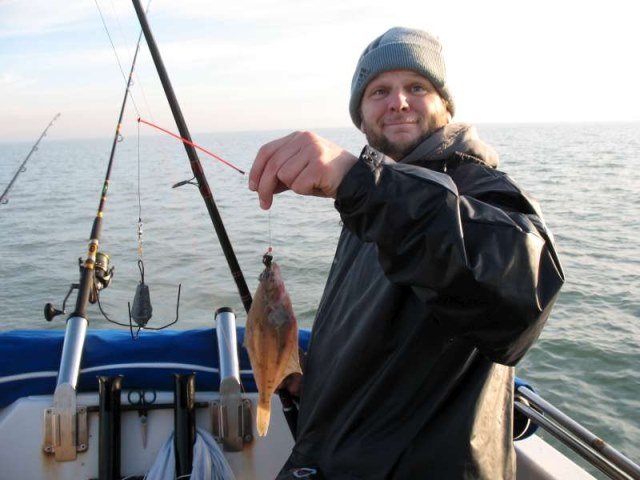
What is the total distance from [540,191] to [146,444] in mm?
18428

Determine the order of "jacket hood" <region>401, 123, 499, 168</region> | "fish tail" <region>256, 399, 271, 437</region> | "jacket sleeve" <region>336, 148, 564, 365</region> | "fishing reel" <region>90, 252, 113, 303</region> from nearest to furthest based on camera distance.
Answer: "jacket sleeve" <region>336, 148, 564, 365</region> → "jacket hood" <region>401, 123, 499, 168</region> → "fish tail" <region>256, 399, 271, 437</region> → "fishing reel" <region>90, 252, 113, 303</region>

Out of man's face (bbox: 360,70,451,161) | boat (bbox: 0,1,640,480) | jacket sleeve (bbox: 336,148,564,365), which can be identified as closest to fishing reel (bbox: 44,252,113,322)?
boat (bbox: 0,1,640,480)

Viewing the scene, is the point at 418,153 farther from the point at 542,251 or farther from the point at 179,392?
the point at 179,392

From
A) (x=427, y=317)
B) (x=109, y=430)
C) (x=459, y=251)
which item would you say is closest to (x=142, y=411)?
(x=109, y=430)

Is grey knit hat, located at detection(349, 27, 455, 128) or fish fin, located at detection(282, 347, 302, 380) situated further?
grey knit hat, located at detection(349, 27, 455, 128)

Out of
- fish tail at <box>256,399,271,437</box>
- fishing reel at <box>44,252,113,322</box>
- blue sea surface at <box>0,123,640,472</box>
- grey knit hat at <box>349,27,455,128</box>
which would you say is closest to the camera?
fish tail at <box>256,399,271,437</box>

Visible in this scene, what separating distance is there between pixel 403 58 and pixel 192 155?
160 cm

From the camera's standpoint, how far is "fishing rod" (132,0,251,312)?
3662mm

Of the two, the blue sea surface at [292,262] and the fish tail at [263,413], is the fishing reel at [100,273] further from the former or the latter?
the fish tail at [263,413]

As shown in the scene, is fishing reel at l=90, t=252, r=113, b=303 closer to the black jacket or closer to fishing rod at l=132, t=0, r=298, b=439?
fishing rod at l=132, t=0, r=298, b=439

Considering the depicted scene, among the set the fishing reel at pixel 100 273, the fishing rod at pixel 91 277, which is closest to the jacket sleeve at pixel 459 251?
the fishing rod at pixel 91 277

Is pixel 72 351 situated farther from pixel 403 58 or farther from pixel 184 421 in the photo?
pixel 403 58

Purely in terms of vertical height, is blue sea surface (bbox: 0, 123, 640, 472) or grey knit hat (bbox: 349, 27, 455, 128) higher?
grey knit hat (bbox: 349, 27, 455, 128)

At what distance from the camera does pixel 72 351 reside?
10.4 ft
